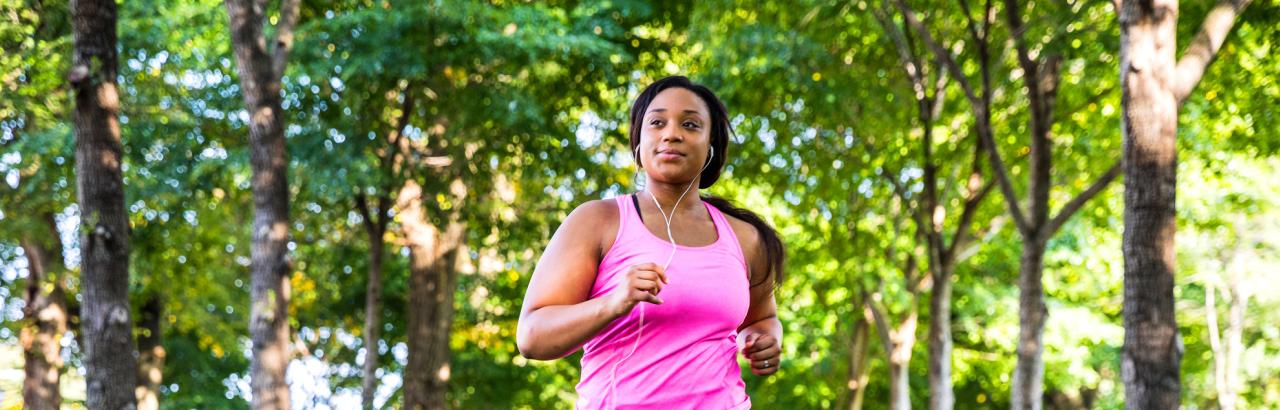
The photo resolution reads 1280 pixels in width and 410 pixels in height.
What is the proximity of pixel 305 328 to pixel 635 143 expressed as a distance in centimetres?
2344

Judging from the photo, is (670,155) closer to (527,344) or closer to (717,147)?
(717,147)

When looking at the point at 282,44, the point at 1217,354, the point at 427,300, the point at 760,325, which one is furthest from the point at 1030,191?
the point at 1217,354

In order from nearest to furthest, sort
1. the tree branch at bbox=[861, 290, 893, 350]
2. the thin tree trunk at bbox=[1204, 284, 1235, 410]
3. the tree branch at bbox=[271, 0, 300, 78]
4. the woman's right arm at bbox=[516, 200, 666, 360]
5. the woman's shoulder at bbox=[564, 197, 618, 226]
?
the woman's right arm at bbox=[516, 200, 666, 360] → the woman's shoulder at bbox=[564, 197, 618, 226] → the tree branch at bbox=[271, 0, 300, 78] → the tree branch at bbox=[861, 290, 893, 350] → the thin tree trunk at bbox=[1204, 284, 1235, 410]

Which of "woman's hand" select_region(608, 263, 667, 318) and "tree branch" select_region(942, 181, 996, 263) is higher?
"tree branch" select_region(942, 181, 996, 263)

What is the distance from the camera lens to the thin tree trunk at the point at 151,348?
23.1 m

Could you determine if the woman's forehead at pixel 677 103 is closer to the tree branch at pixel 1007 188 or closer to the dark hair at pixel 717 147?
the dark hair at pixel 717 147

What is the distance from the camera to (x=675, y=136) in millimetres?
3309

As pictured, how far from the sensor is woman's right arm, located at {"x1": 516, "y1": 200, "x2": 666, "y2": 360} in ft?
9.48

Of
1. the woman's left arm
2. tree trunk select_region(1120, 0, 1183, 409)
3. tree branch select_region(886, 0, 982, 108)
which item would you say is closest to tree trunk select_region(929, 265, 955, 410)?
tree branch select_region(886, 0, 982, 108)

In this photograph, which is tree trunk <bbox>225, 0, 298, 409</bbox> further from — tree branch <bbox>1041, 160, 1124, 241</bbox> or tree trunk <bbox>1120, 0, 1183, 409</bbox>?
tree branch <bbox>1041, 160, 1124, 241</bbox>

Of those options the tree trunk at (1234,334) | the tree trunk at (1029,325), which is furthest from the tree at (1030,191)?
the tree trunk at (1234,334)

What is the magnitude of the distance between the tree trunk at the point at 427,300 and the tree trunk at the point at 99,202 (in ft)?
33.9

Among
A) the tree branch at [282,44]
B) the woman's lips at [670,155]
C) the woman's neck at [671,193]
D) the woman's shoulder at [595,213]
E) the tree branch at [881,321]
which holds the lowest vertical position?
the woman's shoulder at [595,213]

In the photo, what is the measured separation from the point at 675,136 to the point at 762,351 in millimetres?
573
